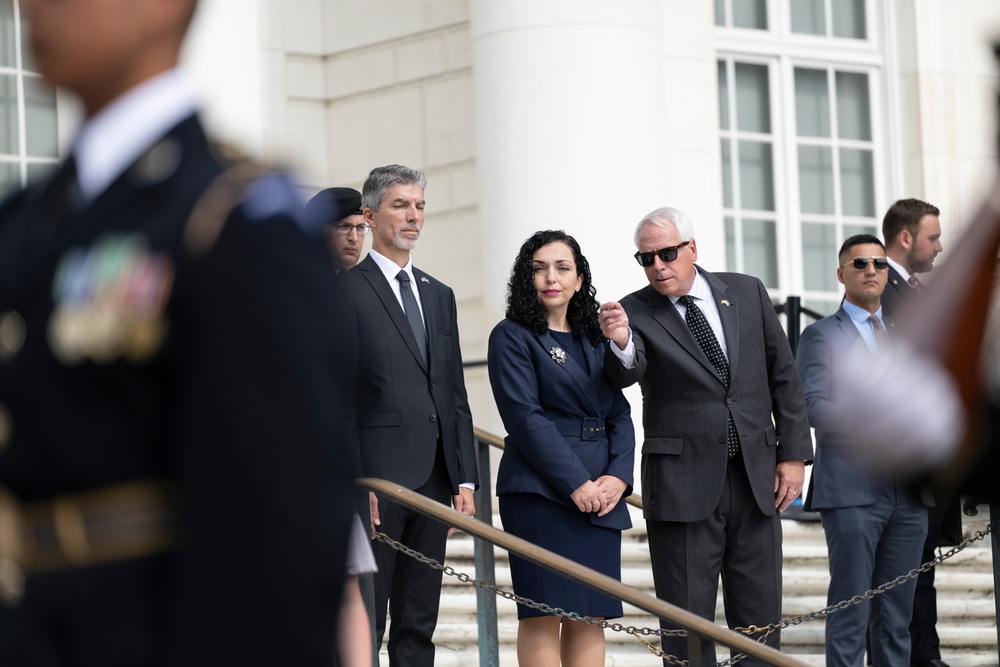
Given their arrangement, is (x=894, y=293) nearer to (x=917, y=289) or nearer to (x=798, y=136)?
(x=917, y=289)

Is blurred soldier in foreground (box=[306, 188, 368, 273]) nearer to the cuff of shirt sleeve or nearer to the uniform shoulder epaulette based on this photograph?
the cuff of shirt sleeve

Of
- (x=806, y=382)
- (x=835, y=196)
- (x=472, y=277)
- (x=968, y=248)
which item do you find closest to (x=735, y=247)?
(x=835, y=196)

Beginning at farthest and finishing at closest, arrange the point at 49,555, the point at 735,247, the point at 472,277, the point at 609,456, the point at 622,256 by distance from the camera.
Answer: the point at 735,247, the point at 472,277, the point at 622,256, the point at 609,456, the point at 49,555

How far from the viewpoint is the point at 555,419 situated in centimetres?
653

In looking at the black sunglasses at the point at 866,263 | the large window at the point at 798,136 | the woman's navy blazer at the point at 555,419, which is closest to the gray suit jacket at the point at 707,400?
the woman's navy blazer at the point at 555,419

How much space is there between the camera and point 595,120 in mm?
10422

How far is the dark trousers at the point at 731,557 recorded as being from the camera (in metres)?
6.54

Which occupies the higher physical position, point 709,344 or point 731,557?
point 709,344

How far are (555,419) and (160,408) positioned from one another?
16.0ft

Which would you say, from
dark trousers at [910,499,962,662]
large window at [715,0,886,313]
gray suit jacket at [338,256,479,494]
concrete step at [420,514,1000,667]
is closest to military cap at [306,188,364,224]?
gray suit jacket at [338,256,479,494]

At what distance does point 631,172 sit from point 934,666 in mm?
3933

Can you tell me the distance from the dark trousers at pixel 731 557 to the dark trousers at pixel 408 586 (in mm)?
893

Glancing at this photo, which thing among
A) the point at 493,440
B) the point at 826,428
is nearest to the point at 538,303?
the point at 826,428

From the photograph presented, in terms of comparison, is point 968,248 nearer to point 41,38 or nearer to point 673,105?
point 41,38
